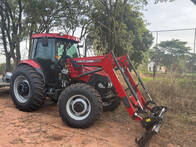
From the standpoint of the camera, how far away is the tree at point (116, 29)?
271 inches

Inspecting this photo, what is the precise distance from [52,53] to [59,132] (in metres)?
2.21

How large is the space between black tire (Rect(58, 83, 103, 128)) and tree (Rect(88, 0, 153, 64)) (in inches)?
127

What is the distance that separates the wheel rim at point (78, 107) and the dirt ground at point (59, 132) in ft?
1.00

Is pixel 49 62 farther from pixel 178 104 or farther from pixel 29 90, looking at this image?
pixel 178 104

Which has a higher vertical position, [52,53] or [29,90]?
[52,53]

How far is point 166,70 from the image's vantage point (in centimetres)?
702

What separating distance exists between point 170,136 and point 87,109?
72.4 inches

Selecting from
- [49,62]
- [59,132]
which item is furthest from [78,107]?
[49,62]

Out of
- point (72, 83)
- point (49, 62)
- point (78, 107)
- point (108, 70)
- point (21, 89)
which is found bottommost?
point (78, 107)

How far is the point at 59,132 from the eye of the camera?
137 inches

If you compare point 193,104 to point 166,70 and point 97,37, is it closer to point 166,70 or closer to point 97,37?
point 166,70

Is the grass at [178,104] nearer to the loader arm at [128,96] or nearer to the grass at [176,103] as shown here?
the grass at [176,103]

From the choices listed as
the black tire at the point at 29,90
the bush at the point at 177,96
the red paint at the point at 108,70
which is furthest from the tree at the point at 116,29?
the black tire at the point at 29,90

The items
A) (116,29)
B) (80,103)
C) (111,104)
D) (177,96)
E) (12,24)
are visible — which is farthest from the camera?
(12,24)
